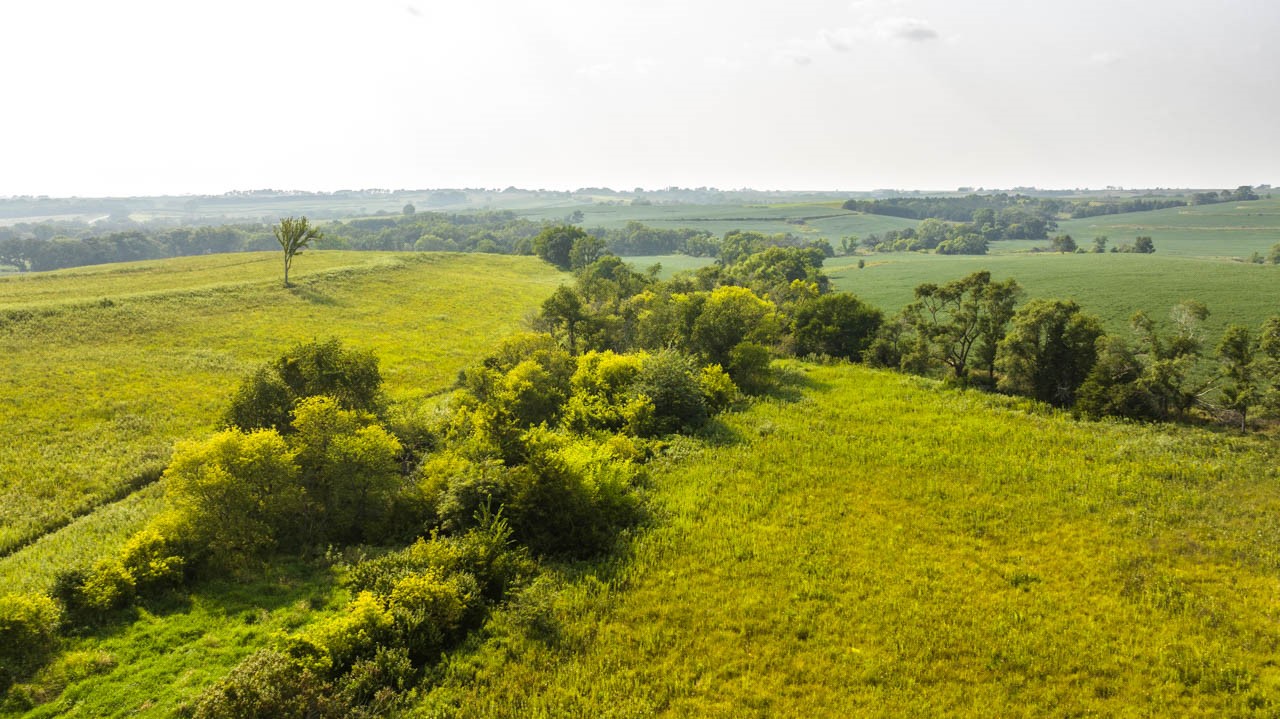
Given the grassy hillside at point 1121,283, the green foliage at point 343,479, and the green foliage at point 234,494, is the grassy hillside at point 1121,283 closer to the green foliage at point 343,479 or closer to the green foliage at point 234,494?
the green foliage at point 343,479

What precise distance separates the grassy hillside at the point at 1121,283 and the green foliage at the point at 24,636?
7800cm

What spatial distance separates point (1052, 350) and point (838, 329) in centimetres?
1830

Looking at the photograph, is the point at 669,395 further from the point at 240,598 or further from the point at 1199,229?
the point at 1199,229

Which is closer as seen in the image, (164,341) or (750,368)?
(750,368)

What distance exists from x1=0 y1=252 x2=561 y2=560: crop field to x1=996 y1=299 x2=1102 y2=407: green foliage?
48.6 meters

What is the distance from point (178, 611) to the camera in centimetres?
1803

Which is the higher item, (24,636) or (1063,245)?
(1063,245)

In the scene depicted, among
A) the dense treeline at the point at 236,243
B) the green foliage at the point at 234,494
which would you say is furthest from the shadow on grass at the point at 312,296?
the dense treeline at the point at 236,243

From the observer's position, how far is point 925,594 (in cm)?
1917

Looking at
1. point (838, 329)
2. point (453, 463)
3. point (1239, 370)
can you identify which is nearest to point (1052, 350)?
point (1239, 370)

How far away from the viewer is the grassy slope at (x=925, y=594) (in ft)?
49.6

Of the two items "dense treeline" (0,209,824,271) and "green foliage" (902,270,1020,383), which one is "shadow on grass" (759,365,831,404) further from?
"dense treeline" (0,209,824,271)

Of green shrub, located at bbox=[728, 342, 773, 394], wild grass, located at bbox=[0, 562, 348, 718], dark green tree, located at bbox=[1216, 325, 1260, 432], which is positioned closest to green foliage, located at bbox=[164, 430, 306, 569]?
wild grass, located at bbox=[0, 562, 348, 718]

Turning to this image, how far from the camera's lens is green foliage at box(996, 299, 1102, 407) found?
40.3 m
